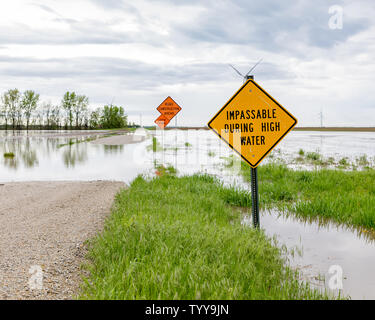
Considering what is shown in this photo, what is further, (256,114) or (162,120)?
(162,120)

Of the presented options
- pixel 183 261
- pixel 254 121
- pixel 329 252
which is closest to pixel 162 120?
pixel 254 121

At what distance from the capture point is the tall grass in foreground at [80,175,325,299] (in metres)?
3.45

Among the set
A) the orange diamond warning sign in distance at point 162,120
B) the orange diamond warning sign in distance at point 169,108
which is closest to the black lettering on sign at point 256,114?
the orange diamond warning sign in distance at point 169,108

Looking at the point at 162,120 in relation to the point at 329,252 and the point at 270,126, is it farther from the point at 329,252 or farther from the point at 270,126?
the point at 329,252

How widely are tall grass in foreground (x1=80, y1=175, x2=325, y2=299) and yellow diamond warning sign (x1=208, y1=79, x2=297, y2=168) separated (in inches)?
58.8

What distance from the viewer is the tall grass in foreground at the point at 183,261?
3.45 meters

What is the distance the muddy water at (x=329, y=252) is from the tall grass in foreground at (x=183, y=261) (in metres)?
0.38

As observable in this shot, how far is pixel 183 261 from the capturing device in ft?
13.3

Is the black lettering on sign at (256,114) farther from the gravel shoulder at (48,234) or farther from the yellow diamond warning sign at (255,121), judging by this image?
the gravel shoulder at (48,234)

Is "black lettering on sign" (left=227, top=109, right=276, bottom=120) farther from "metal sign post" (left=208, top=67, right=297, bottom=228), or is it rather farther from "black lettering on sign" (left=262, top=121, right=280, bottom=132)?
"black lettering on sign" (left=262, top=121, right=280, bottom=132)

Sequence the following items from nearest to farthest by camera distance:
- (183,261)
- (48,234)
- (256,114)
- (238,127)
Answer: (183,261)
(48,234)
(256,114)
(238,127)

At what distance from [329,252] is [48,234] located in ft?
15.7
